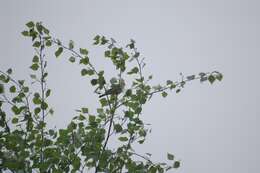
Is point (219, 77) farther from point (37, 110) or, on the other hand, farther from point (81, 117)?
point (37, 110)

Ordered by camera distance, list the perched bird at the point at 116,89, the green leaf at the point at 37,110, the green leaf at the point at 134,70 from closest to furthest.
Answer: the perched bird at the point at 116,89, the green leaf at the point at 37,110, the green leaf at the point at 134,70

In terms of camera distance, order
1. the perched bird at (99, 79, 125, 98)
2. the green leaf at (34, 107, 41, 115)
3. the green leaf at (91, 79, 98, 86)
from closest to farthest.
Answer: the perched bird at (99, 79, 125, 98) < the green leaf at (91, 79, 98, 86) < the green leaf at (34, 107, 41, 115)

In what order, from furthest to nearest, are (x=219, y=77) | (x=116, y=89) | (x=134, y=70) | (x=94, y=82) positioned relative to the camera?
(x=134, y=70) → (x=219, y=77) → (x=94, y=82) → (x=116, y=89)

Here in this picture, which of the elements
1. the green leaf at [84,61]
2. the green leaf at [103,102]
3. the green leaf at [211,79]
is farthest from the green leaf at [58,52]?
the green leaf at [211,79]

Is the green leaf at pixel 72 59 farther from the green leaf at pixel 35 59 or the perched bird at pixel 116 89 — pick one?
the perched bird at pixel 116 89

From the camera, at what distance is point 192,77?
8.67 ft

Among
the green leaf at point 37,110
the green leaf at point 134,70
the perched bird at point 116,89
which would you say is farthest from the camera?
the green leaf at point 134,70

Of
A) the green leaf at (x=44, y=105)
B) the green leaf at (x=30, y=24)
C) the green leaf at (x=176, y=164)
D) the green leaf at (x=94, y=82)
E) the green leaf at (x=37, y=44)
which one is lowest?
the green leaf at (x=176, y=164)

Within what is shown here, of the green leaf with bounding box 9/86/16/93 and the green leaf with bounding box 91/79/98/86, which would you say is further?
the green leaf with bounding box 9/86/16/93

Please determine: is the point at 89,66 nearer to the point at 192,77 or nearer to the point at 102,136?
the point at 102,136

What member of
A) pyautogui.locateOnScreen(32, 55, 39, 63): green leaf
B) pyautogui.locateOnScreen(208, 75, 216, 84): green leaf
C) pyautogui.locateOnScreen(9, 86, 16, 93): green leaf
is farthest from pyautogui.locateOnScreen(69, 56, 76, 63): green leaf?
pyautogui.locateOnScreen(208, 75, 216, 84): green leaf

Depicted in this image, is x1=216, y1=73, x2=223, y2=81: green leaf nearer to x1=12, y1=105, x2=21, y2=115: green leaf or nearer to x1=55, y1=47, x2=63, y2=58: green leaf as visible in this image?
x1=55, y1=47, x2=63, y2=58: green leaf

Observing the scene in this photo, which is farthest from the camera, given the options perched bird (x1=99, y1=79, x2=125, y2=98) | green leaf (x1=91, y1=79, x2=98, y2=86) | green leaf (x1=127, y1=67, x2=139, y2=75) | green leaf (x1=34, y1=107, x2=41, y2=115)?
green leaf (x1=127, y1=67, x2=139, y2=75)

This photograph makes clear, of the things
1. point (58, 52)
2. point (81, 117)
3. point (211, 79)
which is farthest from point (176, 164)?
point (58, 52)
